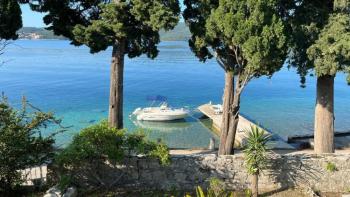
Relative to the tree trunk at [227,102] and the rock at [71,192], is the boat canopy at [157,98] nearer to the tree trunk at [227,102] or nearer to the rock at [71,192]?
the tree trunk at [227,102]

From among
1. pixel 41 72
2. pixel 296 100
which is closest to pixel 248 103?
pixel 296 100

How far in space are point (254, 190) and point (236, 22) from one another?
567 centimetres

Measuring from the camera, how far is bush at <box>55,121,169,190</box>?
40.7 feet

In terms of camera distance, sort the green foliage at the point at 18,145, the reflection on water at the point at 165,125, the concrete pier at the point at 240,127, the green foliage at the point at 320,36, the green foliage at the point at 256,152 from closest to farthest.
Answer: the green foliage at the point at 18,145 → the green foliage at the point at 256,152 → the green foliage at the point at 320,36 → the concrete pier at the point at 240,127 → the reflection on water at the point at 165,125

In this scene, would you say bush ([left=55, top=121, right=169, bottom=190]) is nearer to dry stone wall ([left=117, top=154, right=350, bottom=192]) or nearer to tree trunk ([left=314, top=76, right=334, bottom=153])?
dry stone wall ([left=117, top=154, right=350, bottom=192])

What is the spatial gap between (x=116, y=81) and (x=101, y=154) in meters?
3.96

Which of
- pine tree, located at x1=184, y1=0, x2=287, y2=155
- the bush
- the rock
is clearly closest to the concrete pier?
pine tree, located at x1=184, y1=0, x2=287, y2=155

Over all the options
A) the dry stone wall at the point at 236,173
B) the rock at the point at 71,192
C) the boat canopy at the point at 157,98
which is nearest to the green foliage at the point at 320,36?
the dry stone wall at the point at 236,173

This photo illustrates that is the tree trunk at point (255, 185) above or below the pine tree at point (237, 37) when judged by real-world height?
below

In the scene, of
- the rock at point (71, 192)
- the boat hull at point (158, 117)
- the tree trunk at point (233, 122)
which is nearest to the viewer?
the rock at point (71, 192)

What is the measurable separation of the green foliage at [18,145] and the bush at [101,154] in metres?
0.66

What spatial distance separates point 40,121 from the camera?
12.6 m

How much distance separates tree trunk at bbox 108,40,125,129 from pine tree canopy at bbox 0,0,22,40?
367cm

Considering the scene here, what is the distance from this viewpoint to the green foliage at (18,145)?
11617 mm
